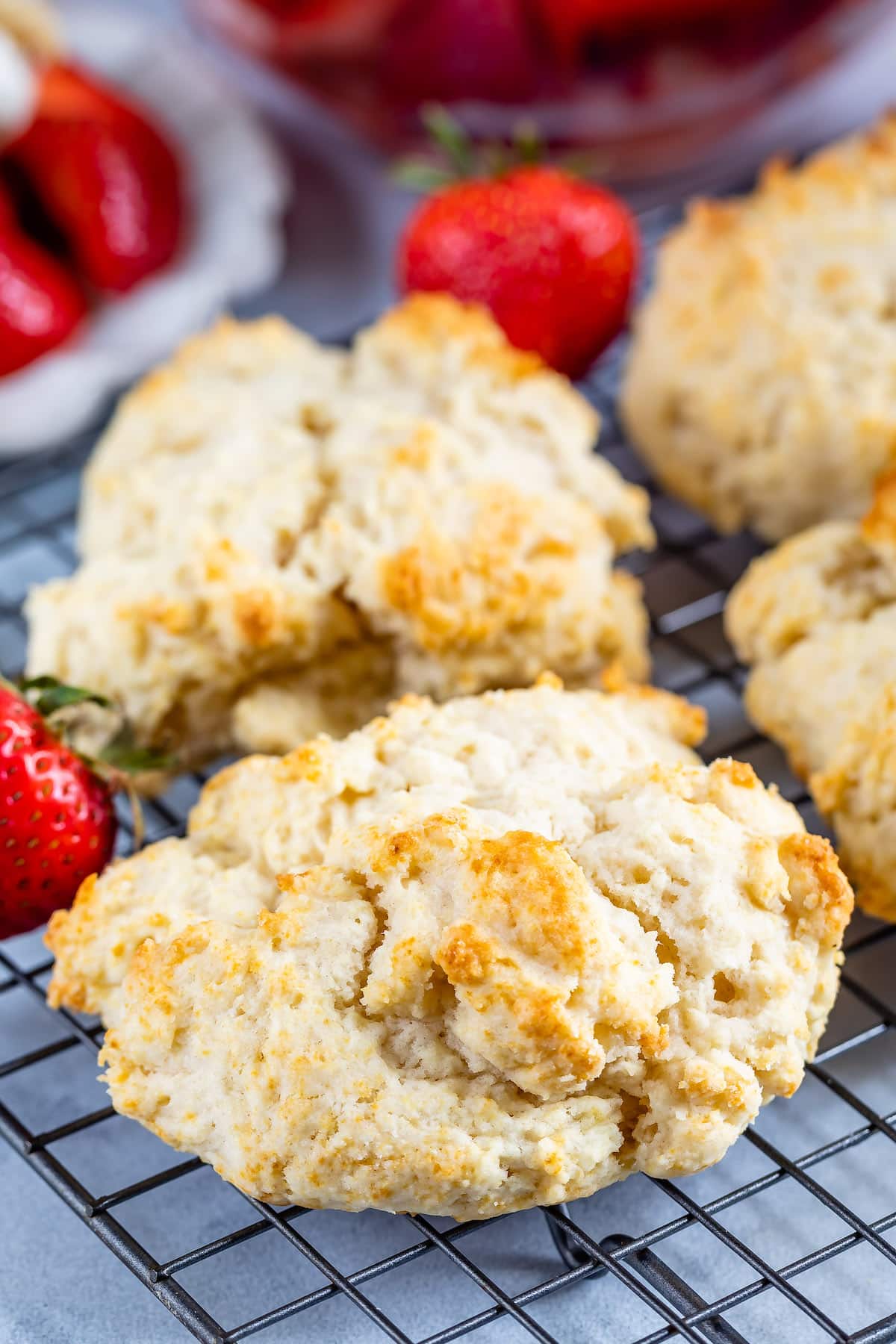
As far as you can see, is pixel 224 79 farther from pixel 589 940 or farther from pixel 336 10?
pixel 589 940

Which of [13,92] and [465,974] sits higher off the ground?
[13,92]

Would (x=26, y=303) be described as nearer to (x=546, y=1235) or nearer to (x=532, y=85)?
(x=532, y=85)

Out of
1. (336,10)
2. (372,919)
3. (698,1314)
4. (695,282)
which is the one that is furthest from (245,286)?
(698,1314)

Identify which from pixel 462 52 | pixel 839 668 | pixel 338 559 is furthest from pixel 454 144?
pixel 839 668

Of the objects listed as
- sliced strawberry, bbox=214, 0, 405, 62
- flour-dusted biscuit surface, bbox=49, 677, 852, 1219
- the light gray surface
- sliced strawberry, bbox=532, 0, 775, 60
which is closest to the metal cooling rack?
the light gray surface

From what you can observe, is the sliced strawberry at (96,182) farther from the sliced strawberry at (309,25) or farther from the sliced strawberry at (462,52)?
the sliced strawberry at (462,52)

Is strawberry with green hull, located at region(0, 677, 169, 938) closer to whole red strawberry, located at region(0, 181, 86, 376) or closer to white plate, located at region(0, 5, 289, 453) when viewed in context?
white plate, located at region(0, 5, 289, 453)
